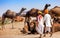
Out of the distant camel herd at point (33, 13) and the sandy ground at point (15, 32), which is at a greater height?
the distant camel herd at point (33, 13)

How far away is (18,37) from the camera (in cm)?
668

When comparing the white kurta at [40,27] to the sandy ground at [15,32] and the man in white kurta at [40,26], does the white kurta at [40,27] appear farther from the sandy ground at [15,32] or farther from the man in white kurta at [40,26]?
the sandy ground at [15,32]

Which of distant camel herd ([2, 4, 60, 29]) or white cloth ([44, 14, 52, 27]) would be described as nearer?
white cloth ([44, 14, 52, 27])

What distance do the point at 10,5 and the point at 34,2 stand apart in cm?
49

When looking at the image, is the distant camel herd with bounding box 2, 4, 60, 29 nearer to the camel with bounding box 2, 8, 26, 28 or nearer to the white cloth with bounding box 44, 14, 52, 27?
the camel with bounding box 2, 8, 26, 28

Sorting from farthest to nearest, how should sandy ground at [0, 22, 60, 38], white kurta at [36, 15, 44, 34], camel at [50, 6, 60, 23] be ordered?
camel at [50, 6, 60, 23] < sandy ground at [0, 22, 60, 38] < white kurta at [36, 15, 44, 34]

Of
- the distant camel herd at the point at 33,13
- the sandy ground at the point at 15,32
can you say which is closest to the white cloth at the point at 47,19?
the sandy ground at the point at 15,32

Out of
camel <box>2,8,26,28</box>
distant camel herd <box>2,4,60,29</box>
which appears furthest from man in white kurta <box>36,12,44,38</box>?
camel <box>2,8,26,28</box>

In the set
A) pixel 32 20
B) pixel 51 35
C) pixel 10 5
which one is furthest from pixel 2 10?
pixel 51 35

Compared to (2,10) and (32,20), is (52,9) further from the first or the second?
(2,10)

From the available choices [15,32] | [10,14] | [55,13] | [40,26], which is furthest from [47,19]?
[10,14]

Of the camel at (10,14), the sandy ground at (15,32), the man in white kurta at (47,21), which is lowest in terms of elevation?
the sandy ground at (15,32)

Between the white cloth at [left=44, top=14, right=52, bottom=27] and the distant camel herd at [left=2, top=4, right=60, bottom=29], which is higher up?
the distant camel herd at [left=2, top=4, right=60, bottom=29]

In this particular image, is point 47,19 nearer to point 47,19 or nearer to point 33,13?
point 47,19
